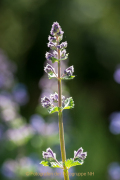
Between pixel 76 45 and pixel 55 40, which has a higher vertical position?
pixel 76 45

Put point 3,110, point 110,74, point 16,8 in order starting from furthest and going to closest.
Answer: point 16,8
point 110,74
point 3,110

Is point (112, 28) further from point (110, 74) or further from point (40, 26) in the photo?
point (40, 26)

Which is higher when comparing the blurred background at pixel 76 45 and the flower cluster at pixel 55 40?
the blurred background at pixel 76 45

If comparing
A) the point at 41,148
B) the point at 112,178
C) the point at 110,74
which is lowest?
the point at 112,178

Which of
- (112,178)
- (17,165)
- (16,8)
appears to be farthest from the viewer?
(16,8)

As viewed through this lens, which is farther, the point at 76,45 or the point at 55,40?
the point at 76,45

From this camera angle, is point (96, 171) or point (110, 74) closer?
point (96, 171)

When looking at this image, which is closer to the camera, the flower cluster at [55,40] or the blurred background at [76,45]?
the flower cluster at [55,40]

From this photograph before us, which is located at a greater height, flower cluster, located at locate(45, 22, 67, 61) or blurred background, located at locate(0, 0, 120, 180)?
blurred background, located at locate(0, 0, 120, 180)

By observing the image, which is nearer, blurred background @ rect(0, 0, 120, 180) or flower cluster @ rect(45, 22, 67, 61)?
flower cluster @ rect(45, 22, 67, 61)

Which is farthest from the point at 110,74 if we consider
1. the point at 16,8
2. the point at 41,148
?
the point at 41,148

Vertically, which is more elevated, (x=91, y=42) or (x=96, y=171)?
(x=91, y=42)
